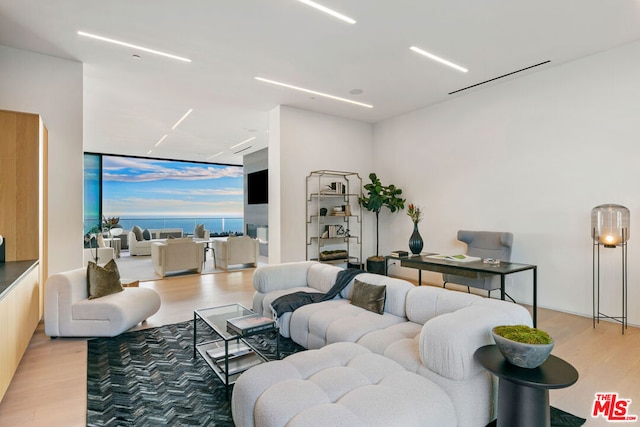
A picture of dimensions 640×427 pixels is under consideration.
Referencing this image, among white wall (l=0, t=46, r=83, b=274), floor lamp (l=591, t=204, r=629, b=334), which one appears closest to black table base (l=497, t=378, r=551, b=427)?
floor lamp (l=591, t=204, r=629, b=334)

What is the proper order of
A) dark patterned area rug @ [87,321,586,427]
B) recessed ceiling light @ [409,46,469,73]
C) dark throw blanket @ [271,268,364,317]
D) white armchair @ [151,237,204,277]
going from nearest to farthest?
dark patterned area rug @ [87,321,586,427], dark throw blanket @ [271,268,364,317], recessed ceiling light @ [409,46,469,73], white armchair @ [151,237,204,277]

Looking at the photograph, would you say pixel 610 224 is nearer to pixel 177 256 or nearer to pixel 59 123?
pixel 59 123

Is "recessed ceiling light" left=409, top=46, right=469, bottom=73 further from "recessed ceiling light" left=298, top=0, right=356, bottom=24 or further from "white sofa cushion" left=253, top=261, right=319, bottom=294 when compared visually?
"white sofa cushion" left=253, top=261, right=319, bottom=294

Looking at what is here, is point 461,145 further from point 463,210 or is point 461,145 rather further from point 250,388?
point 250,388

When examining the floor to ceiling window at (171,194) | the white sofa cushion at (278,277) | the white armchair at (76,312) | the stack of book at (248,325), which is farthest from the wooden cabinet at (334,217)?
the floor to ceiling window at (171,194)

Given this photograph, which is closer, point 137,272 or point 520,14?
point 520,14

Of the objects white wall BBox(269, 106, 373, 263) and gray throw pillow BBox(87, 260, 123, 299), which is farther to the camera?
white wall BBox(269, 106, 373, 263)

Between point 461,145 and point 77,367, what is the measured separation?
5494mm

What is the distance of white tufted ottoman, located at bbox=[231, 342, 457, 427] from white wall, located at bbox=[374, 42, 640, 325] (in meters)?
3.48

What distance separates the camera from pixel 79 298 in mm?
3396

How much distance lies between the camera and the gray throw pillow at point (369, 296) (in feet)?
9.48

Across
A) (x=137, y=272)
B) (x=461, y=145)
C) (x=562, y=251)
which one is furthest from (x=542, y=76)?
(x=137, y=272)

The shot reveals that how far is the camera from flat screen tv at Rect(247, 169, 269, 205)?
9.01 metres

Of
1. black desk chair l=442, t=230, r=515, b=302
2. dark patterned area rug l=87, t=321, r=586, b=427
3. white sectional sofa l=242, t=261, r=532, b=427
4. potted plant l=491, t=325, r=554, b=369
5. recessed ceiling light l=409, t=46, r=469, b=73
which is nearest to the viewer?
potted plant l=491, t=325, r=554, b=369
